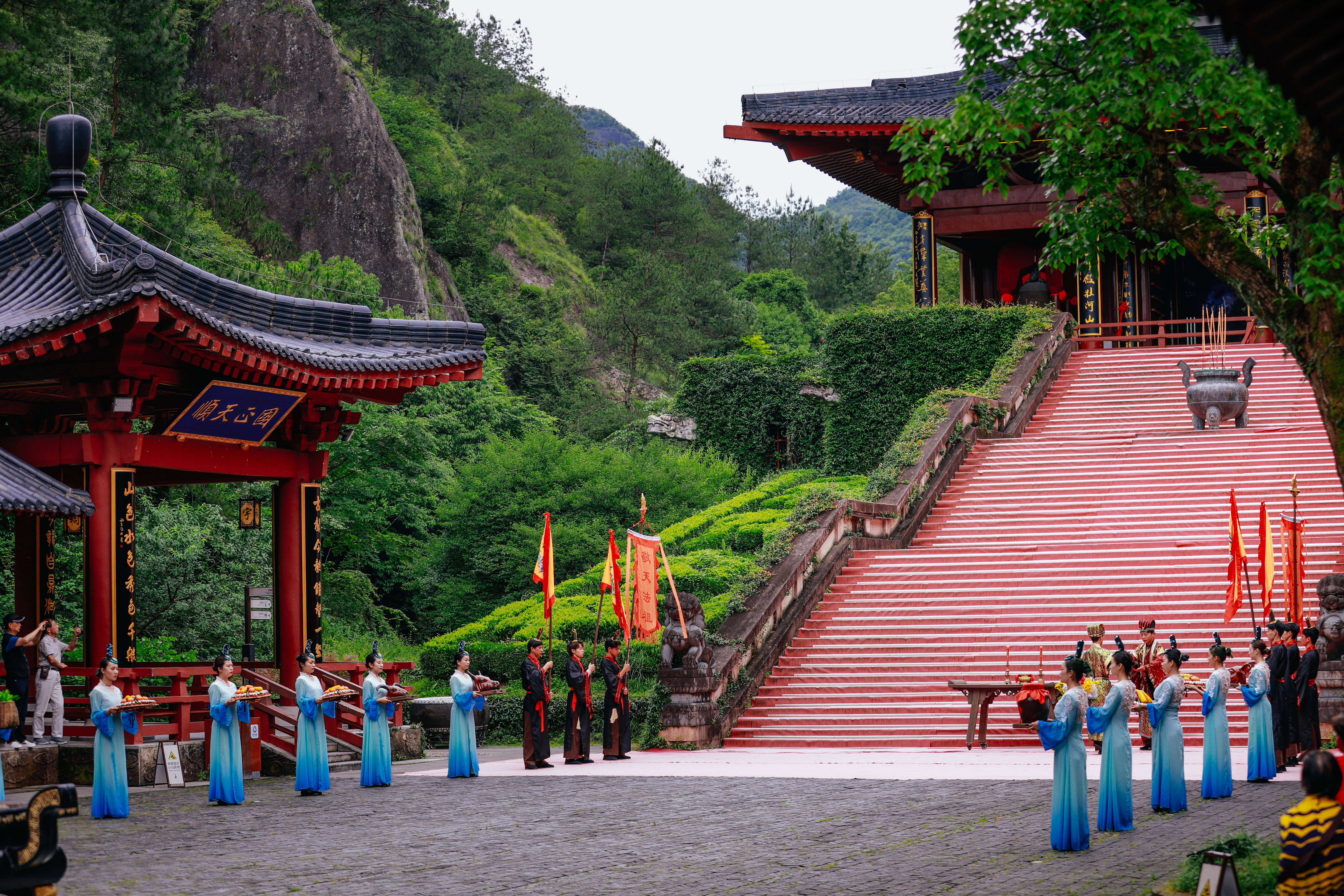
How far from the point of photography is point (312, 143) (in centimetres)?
4162

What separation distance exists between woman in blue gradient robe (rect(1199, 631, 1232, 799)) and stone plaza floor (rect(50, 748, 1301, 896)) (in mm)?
139

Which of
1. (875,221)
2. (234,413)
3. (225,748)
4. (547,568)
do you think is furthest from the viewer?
(875,221)

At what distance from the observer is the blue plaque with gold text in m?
13.8

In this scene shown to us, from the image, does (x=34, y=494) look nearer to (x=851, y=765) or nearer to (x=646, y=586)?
(x=646, y=586)

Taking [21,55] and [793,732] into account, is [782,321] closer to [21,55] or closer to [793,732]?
[21,55]

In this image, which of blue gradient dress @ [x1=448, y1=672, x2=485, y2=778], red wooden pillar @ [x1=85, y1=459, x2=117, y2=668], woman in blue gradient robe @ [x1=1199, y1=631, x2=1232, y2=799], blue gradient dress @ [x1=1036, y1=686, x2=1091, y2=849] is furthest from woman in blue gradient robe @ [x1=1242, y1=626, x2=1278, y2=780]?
red wooden pillar @ [x1=85, y1=459, x2=117, y2=668]

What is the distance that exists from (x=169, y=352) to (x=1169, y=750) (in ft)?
32.5

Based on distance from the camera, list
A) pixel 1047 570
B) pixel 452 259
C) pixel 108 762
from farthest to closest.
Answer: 1. pixel 452 259
2. pixel 1047 570
3. pixel 108 762

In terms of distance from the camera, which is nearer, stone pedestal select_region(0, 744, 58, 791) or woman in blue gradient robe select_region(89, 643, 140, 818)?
woman in blue gradient robe select_region(89, 643, 140, 818)

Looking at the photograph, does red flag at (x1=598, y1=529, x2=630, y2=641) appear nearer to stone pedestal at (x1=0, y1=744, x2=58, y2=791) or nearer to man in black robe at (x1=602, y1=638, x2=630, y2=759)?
man in black robe at (x1=602, y1=638, x2=630, y2=759)

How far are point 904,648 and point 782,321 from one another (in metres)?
39.2

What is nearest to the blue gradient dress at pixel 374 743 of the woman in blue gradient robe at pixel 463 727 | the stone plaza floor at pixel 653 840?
the stone plaza floor at pixel 653 840

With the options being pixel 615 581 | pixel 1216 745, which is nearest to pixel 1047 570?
pixel 615 581

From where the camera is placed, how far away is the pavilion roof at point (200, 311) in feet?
40.4
